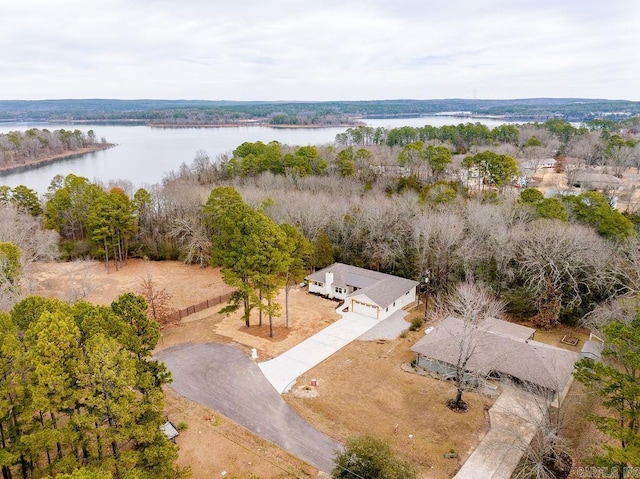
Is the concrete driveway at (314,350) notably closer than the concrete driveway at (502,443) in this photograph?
No

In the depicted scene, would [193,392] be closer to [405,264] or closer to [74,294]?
[74,294]

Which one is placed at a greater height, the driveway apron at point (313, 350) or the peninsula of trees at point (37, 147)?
the peninsula of trees at point (37, 147)

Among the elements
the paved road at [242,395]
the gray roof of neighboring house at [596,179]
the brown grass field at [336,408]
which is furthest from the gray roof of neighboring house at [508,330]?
the gray roof of neighboring house at [596,179]

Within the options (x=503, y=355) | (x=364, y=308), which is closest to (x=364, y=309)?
(x=364, y=308)

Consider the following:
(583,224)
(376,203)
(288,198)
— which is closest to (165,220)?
(288,198)

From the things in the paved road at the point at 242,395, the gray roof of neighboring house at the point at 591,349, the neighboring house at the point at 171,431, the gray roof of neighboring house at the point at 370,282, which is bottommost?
the paved road at the point at 242,395

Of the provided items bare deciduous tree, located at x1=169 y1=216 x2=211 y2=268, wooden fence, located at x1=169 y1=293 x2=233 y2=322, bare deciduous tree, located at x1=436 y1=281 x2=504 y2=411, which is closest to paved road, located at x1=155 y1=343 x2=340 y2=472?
wooden fence, located at x1=169 y1=293 x2=233 y2=322

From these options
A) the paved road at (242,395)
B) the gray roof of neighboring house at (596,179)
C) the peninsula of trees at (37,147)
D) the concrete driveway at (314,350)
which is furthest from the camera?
the peninsula of trees at (37,147)

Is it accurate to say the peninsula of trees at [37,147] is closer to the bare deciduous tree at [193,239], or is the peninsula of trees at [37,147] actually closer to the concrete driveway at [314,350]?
the bare deciduous tree at [193,239]
